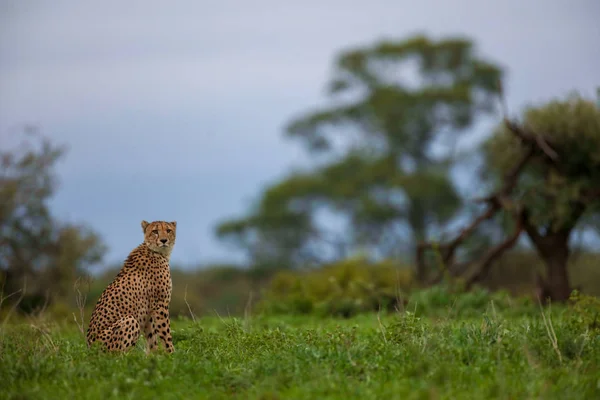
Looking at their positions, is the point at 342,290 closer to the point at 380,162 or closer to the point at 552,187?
the point at 552,187

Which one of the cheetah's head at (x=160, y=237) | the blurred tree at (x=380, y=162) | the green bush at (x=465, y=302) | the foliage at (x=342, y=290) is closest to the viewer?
the cheetah's head at (x=160, y=237)

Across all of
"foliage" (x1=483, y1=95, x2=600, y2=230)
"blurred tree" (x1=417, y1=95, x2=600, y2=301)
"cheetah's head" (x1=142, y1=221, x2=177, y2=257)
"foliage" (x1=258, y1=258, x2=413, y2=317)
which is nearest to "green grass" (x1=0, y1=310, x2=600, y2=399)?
"cheetah's head" (x1=142, y1=221, x2=177, y2=257)

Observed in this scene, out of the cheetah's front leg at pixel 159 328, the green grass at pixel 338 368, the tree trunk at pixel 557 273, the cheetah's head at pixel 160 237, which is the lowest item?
the tree trunk at pixel 557 273

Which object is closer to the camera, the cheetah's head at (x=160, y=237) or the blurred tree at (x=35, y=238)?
the cheetah's head at (x=160, y=237)

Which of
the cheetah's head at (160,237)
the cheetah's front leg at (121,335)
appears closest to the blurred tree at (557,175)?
the cheetah's head at (160,237)

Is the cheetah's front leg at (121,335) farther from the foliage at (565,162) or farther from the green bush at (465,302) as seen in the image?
the foliage at (565,162)

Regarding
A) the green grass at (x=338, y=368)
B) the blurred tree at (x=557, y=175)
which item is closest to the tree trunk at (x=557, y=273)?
the blurred tree at (x=557, y=175)

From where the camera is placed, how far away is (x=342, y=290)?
50.1ft

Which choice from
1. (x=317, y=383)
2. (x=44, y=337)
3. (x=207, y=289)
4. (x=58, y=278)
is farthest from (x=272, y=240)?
(x=317, y=383)

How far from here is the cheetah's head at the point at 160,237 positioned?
7832 millimetres

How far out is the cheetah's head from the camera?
25.7ft

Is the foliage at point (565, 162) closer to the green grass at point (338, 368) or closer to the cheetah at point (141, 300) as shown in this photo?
the green grass at point (338, 368)

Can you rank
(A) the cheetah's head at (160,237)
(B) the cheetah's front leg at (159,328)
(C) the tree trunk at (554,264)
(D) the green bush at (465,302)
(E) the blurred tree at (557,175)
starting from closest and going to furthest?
(B) the cheetah's front leg at (159,328) → (A) the cheetah's head at (160,237) → (D) the green bush at (465,302) → (E) the blurred tree at (557,175) → (C) the tree trunk at (554,264)

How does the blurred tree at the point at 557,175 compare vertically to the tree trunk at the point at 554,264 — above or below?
above
